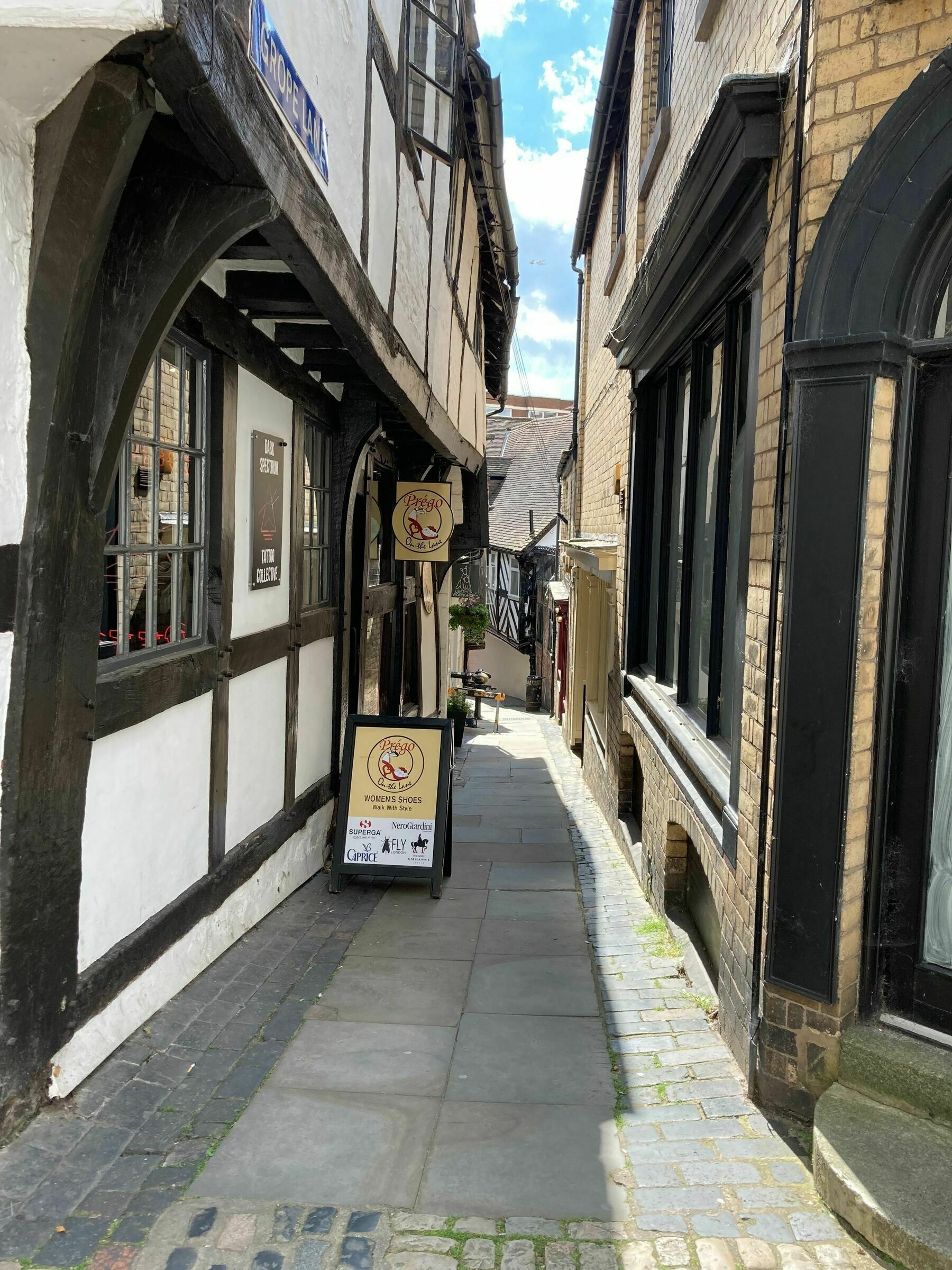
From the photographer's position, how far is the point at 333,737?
6.89 meters

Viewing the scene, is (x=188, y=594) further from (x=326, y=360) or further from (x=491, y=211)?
(x=491, y=211)

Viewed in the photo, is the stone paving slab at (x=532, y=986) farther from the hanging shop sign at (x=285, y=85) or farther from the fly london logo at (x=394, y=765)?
the hanging shop sign at (x=285, y=85)

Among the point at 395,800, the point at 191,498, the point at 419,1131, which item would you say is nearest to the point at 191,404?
the point at 191,498

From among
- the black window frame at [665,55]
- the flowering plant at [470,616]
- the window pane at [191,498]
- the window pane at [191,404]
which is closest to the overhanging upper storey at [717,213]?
the black window frame at [665,55]

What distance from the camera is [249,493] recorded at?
4891 millimetres

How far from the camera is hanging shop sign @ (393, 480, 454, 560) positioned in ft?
28.6

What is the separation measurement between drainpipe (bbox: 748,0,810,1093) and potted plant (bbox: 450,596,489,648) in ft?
43.7

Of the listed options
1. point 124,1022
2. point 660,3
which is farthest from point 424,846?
point 660,3

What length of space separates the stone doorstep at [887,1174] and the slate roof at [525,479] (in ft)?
74.5

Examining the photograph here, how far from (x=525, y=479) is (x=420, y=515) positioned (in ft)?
75.1

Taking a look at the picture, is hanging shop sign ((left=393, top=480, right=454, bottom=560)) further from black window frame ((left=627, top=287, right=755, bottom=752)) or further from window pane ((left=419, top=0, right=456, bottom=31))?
window pane ((left=419, top=0, right=456, bottom=31))

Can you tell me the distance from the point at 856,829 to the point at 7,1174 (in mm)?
2802

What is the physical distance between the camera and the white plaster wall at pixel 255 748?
15.8 feet

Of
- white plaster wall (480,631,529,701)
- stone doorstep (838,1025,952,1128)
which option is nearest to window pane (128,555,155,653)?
stone doorstep (838,1025,952,1128)
